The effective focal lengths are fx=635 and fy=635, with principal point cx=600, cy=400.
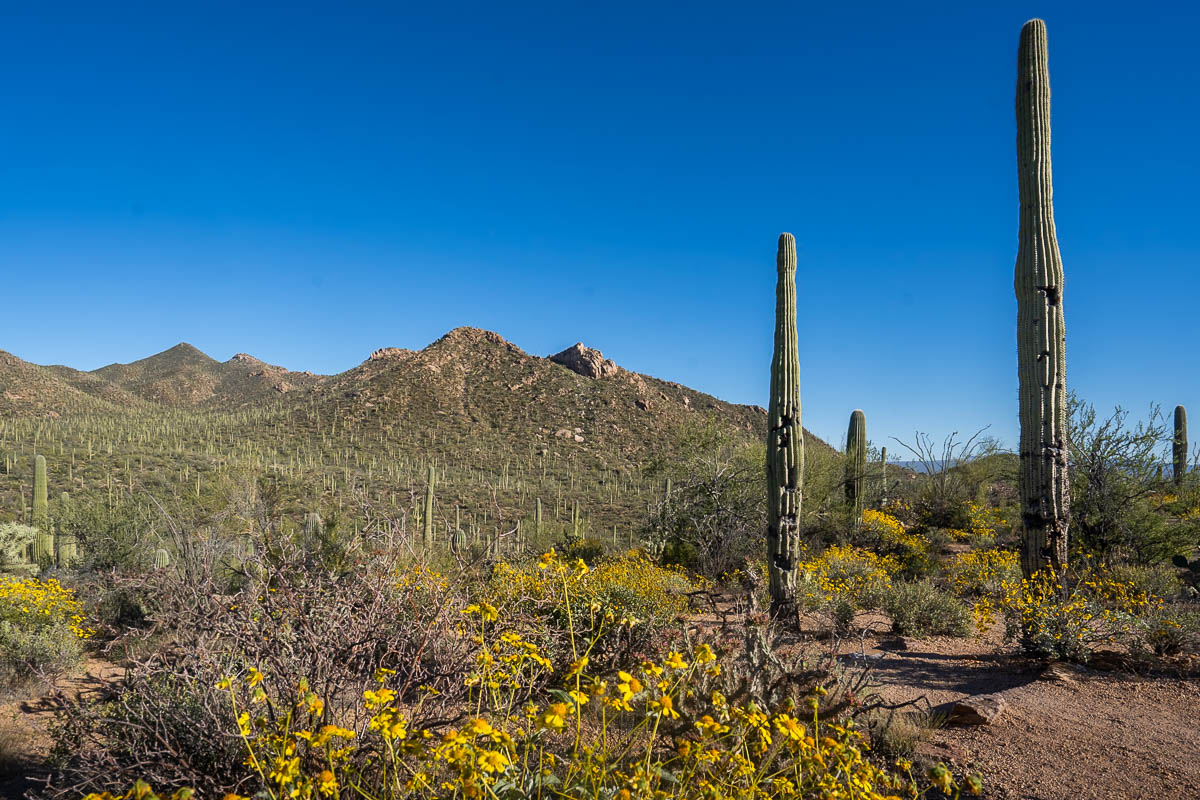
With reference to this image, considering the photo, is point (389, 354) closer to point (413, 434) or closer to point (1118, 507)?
point (413, 434)

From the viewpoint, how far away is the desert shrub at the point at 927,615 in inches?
295

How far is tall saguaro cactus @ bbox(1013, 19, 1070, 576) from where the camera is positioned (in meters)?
6.46

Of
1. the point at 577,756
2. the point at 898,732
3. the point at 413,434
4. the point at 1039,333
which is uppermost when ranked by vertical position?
the point at 1039,333

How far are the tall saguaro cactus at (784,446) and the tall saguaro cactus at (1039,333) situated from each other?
91.8 inches

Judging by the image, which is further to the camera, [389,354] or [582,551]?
[389,354]

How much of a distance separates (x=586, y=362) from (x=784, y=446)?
39.0 meters

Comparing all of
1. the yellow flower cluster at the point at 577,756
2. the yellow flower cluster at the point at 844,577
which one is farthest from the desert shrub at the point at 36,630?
the yellow flower cluster at the point at 844,577

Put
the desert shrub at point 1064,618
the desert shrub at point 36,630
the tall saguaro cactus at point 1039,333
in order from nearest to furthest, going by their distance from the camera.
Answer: the desert shrub at point 36,630
the desert shrub at point 1064,618
the tall saguaro cactus at point 1039,333

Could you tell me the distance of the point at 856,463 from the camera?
1672 centimetres

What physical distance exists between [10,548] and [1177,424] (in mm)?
27774

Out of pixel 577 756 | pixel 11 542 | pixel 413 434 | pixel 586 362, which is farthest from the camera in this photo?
pixel 586 362

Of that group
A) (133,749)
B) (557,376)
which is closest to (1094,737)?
(133,749)

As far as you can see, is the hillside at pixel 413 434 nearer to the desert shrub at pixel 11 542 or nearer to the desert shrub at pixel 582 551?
the desert shrub at pixel 582 551

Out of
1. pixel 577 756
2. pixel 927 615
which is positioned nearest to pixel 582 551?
pixel 927 615
